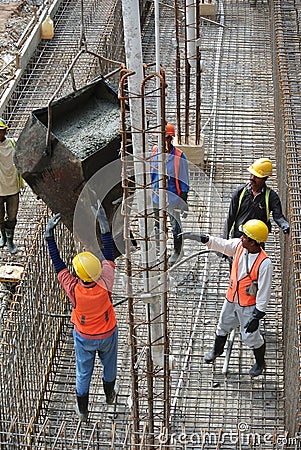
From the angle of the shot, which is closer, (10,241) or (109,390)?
(109,390)

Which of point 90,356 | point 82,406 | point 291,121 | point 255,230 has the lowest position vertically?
point 82,406

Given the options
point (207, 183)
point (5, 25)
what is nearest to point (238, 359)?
point (207, 183)

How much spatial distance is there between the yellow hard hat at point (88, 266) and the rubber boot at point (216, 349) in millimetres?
1580

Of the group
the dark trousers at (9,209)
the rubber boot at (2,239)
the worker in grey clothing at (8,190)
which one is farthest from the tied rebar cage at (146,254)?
the rubber boot at (2,239)

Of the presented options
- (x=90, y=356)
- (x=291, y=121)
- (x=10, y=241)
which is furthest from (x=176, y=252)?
(x=10, y=241)

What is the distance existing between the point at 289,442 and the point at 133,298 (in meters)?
1.50

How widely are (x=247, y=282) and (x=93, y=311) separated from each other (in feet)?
4.33

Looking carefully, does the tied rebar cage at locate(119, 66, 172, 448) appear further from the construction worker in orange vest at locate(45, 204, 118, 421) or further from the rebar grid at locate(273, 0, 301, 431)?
the rebar grid at locate(273, 0, 301, 431)

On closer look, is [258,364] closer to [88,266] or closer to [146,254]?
[88,266]

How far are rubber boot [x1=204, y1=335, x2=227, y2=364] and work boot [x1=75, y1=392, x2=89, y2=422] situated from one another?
3.94ft

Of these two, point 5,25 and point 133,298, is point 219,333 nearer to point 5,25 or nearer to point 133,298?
point 133,298

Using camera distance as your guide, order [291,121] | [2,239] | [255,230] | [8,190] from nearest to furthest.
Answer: [255,230] → [291,121] → [8,190] → [2,239]

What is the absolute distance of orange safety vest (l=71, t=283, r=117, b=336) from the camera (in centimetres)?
691

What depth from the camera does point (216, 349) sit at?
7.96 metres
